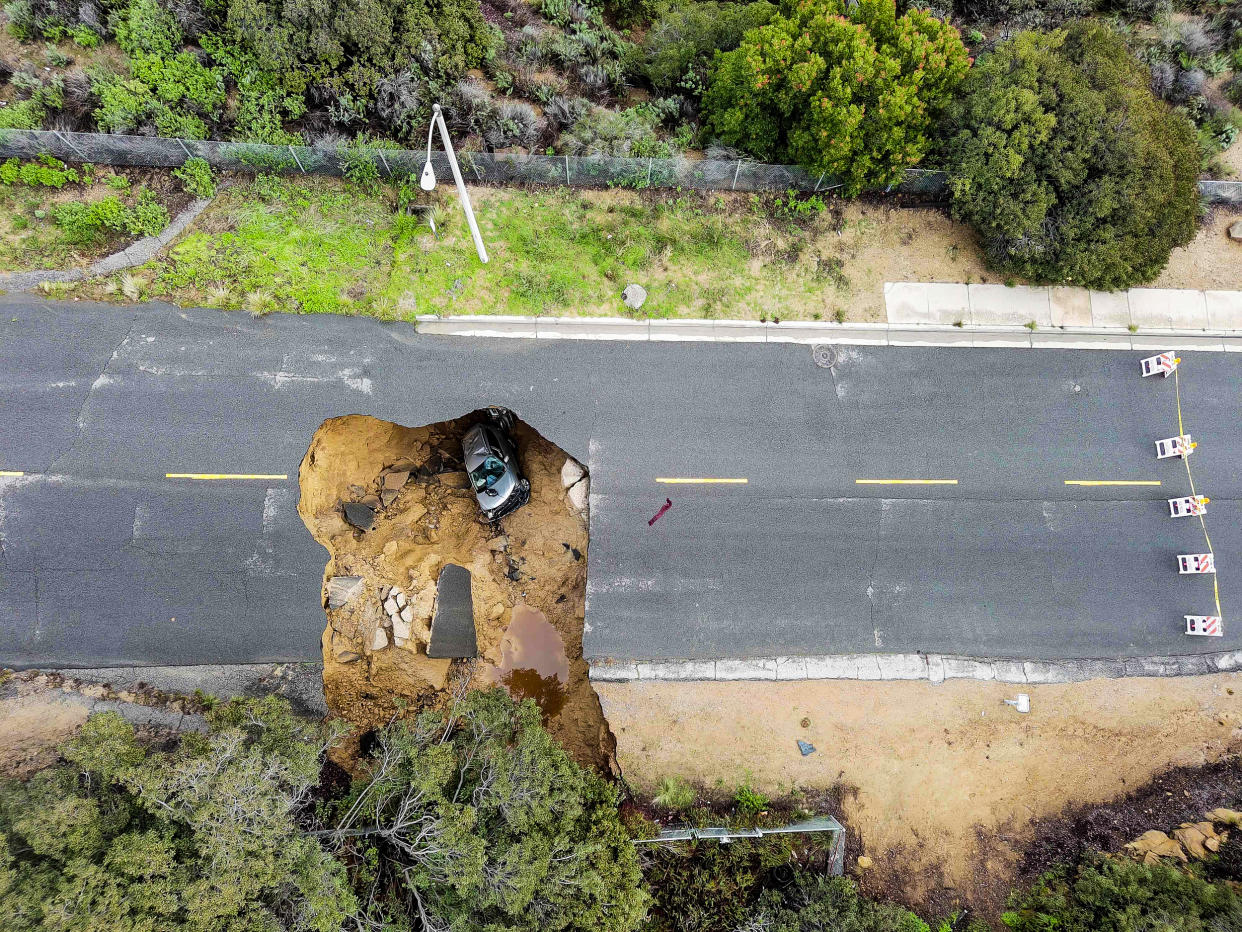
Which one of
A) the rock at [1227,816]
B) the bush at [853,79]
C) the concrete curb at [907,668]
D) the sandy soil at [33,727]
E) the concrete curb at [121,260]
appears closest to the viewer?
the sandy soil at [33,727]

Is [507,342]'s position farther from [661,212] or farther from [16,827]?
[16,827]

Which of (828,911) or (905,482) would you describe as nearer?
(828,911)

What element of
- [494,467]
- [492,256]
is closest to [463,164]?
[492,256]

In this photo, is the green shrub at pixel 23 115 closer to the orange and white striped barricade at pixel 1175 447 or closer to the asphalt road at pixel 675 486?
the asphalt road at pixel 675 486

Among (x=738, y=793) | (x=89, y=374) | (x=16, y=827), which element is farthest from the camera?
(x=89, y=374)

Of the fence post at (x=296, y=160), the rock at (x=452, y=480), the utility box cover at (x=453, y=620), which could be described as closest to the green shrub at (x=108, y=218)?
the fence post at (x=296, y=160)

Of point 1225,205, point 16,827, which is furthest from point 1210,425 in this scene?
point 16,827

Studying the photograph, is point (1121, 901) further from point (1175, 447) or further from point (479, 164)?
point (479, 164)
